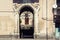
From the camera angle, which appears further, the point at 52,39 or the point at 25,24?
the point at 25,24

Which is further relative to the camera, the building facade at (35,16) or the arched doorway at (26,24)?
the arched doorway at (26,24)

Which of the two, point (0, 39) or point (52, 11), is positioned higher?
point (52, 11)

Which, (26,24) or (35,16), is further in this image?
(26,24)

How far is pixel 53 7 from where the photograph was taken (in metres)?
32.2

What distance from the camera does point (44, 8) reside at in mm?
32625

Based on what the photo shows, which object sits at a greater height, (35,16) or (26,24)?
(35,16)

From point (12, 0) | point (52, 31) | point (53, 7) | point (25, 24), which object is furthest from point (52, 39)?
point (25, 24)

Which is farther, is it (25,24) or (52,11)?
(25,24)

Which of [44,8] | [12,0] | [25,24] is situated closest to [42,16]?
[44,8]

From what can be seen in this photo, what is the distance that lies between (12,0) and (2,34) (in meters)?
3.12

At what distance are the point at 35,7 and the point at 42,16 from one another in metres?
1.02

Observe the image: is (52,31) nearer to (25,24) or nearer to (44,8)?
(44,8)

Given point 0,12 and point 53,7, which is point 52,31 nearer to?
point 53,7

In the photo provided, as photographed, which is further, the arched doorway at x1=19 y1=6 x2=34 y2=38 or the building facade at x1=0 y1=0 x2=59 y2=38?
the arched doorway at x1=19 y1=6 x2=34 y2=38
